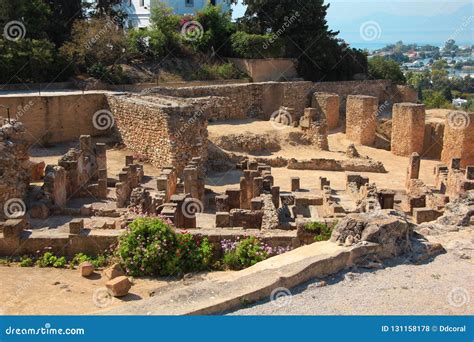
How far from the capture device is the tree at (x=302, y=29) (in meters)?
39.9

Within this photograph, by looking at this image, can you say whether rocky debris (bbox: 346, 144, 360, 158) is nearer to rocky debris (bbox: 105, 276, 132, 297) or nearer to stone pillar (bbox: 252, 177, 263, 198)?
stone pillar (bbox: 252, 177, 263, 198)

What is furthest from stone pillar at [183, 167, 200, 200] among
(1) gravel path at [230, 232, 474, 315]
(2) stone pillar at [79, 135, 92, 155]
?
(1) gravel path at [230, 232, 474, 315]

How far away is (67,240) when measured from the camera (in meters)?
10.5

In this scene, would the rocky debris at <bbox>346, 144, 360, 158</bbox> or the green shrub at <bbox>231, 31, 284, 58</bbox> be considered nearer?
the rocky debris at <bbox>346, 144, 360, 158</bbox>

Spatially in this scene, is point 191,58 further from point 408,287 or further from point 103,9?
point 408,287

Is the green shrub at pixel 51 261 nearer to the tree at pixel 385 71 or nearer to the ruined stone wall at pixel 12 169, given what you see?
the ruined stone wall at pixel 12 169

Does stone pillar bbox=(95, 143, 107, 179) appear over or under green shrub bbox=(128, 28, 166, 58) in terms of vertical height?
under

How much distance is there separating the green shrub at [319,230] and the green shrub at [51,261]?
4457mm

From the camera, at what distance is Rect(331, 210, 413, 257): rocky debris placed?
28.5 ft

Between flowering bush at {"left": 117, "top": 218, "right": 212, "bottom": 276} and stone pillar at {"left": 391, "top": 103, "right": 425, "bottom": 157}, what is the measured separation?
21.1 meters

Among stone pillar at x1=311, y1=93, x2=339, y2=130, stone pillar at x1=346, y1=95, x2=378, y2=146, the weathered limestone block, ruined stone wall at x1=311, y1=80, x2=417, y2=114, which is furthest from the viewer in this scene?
ruined stone wall at x1=311, y1=80, x2=417, y2=114

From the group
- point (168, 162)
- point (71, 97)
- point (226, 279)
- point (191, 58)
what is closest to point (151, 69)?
point (191, 58)

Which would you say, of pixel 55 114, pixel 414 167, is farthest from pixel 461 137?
pixel 55 114

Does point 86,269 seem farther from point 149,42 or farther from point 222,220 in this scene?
point 149,42
